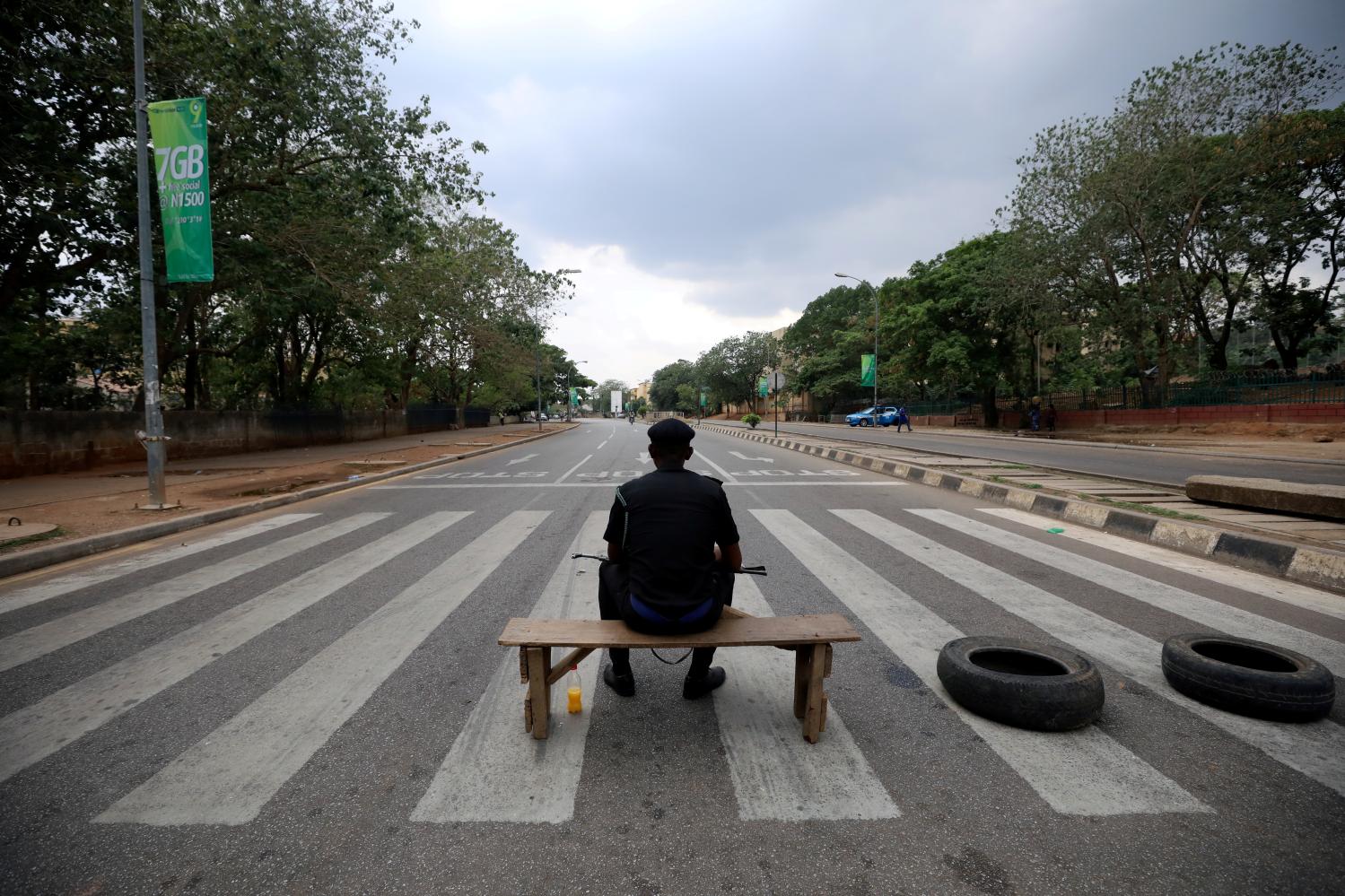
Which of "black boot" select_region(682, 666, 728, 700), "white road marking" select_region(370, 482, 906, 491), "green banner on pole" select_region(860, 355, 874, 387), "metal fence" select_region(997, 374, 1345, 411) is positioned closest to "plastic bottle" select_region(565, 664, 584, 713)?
"black boot" select_region(682, 666, 728, 700)

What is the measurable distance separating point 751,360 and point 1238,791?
278 feet

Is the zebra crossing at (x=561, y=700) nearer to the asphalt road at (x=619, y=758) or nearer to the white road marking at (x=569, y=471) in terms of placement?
the asphalt road at (x=619, y=758)

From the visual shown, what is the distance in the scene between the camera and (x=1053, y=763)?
241 cm

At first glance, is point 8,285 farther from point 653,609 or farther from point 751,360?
point 751,360

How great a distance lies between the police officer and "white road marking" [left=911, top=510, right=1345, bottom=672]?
3490 millimetres

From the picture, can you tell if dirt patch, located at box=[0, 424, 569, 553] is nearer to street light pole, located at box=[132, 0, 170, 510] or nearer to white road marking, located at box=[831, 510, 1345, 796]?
street light pole, located at box=[132, 0, 170, 510]

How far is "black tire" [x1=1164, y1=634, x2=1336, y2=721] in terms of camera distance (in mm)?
2658

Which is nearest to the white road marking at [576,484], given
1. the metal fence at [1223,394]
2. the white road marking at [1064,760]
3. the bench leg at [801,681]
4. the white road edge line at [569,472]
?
the white road edge line at [569,472]

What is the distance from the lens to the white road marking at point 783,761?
7.07ft

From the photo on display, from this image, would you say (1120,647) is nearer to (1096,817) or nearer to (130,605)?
(1096,817)

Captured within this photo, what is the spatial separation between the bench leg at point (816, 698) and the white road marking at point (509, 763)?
1.00 m

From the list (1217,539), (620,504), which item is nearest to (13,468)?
(620,504)

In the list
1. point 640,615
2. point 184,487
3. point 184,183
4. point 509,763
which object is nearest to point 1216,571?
point 640,615

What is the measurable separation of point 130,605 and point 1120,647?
693cm
